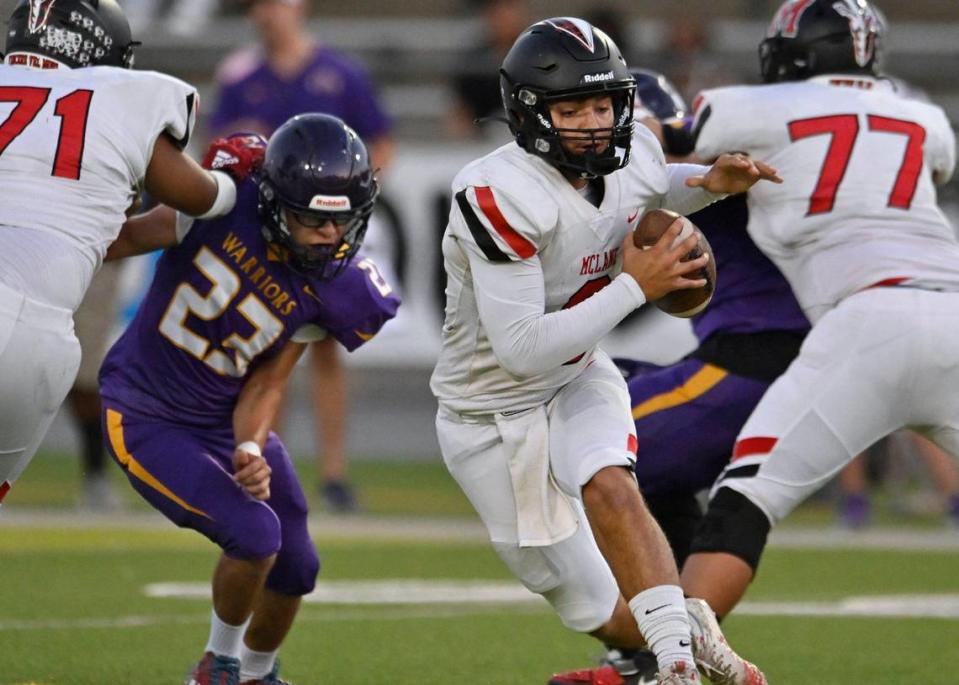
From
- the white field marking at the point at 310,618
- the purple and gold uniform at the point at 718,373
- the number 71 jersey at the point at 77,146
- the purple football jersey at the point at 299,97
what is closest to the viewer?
the number 71 jersey at the point at 77,146

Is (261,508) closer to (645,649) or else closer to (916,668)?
(645,649)

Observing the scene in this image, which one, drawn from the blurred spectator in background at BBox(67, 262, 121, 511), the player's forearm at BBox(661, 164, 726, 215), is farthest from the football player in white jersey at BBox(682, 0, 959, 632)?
the blurred spectator in background at BBox(67, 262, 121, 511)

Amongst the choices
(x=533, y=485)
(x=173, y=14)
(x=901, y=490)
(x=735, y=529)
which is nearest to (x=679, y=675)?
(x=533, y=485)

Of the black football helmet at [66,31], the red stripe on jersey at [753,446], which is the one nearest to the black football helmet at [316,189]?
the black football helmet at [66,31]

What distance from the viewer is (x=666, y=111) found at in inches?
215

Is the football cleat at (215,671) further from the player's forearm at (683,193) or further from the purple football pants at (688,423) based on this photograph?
the player's forearm at (683,193)

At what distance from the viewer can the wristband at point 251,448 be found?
177 inches

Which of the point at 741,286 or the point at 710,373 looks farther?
the point at 741,286

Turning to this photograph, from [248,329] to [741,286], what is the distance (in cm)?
150

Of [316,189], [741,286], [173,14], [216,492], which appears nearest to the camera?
[216,492]

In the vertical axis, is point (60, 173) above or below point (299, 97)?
above

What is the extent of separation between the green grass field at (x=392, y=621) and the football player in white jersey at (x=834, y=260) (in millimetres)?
642

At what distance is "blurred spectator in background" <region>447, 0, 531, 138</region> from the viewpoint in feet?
34.3

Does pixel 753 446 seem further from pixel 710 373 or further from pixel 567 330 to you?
pixel 567 330
